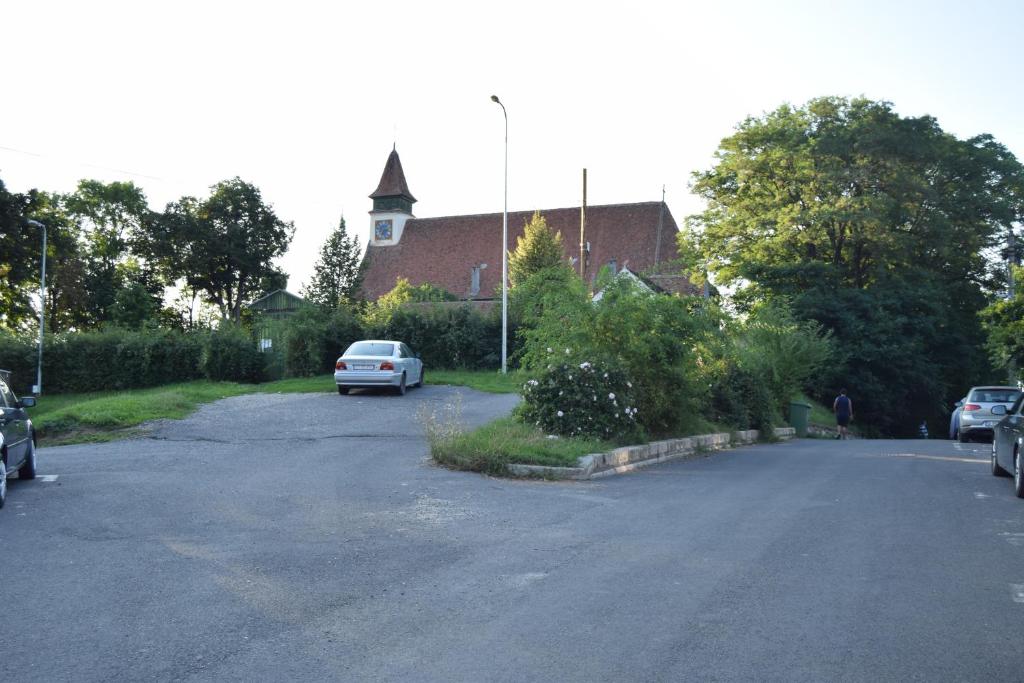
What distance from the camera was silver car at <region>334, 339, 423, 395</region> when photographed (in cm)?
2609

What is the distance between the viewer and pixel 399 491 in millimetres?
10828

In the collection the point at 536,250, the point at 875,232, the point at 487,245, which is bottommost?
the point at 875,232

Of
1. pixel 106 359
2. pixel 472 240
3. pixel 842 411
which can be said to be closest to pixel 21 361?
pixel 106 359

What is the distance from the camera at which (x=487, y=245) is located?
→ 80.1m

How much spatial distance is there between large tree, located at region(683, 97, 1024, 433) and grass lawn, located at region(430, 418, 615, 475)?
27.4 metres

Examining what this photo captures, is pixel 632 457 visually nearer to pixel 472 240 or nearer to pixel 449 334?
pixel 449 334

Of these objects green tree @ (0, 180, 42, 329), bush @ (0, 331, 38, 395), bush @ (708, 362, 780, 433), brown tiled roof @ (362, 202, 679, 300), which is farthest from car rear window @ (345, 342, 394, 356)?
brown tiled roof @ (362, 202, 679, 300)

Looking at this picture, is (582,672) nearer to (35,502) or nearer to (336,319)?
(35,502)

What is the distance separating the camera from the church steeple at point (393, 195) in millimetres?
87250

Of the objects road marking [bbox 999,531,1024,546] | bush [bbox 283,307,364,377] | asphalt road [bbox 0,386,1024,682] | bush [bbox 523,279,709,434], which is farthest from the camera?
bush [bbox 283,307,364,377]

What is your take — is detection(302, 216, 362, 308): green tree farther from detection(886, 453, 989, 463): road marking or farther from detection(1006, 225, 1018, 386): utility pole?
detection(886, 453, 989, 463): road marking

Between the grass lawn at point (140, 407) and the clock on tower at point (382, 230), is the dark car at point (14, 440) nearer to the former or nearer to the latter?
the grass lawn at point (140, 407)

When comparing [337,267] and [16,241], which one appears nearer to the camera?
[16,241]

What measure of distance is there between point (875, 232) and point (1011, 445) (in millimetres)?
29153
